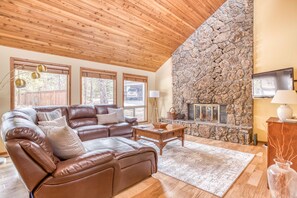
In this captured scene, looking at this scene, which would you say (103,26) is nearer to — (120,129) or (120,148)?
(120,129)

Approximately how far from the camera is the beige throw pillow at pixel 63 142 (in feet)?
5.62

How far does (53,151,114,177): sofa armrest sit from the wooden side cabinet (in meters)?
2.07

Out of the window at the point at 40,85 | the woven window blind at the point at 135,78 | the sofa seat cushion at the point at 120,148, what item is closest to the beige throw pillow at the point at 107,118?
the window at the point at 40,85

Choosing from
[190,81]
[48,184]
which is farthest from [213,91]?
[48,184]

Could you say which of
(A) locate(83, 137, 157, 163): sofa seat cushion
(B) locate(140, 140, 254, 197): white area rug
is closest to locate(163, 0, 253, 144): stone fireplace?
(B) locate(140, 140, 254, 197): white area rug

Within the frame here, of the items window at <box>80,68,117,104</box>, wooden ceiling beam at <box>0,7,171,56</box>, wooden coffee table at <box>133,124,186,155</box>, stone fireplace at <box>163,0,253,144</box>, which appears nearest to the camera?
wooden ceiling beam at <box>0,7,171,56</box>

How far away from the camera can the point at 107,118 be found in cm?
434

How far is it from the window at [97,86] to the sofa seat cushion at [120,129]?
4.59ft

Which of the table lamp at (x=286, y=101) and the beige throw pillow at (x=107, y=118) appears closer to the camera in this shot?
the table lamp at (x=286, y=101)

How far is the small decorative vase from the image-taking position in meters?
1.54

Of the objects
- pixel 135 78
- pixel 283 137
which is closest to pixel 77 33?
pixel 135 78

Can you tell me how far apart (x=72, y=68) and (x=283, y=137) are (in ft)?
15.4

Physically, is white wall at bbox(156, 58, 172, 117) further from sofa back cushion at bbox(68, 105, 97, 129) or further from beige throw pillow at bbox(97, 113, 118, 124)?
sofa back cushion at bbox(68, 105, 97, 129)

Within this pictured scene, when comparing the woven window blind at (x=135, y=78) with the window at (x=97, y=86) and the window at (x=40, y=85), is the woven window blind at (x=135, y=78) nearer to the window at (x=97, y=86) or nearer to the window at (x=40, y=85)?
the window at (x=97, y=86)
